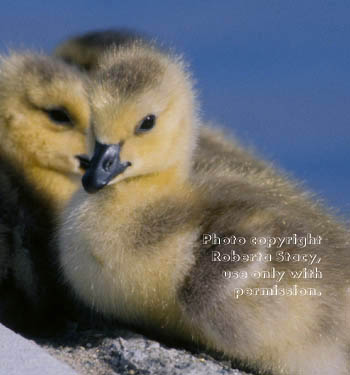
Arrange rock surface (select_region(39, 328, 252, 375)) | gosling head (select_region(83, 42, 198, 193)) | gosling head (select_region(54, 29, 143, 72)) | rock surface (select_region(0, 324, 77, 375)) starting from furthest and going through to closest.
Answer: gosling head (select_region(54, 29, 143, 72))
gosling head (select_region(83, 42, 198, 193))
rock surface (select_region(39, 328, 252, 375))
rock surface (select_region(0, 324, 77, 375))

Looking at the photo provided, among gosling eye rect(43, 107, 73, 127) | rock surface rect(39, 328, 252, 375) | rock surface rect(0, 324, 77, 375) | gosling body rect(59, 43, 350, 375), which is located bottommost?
rock surface rect(0, 324, 77, 375)

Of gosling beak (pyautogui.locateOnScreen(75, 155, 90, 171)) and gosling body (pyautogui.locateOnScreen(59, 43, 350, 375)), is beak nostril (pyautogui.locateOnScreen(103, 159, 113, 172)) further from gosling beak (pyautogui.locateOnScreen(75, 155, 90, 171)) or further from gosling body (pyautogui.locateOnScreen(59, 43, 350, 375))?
gosling beak (pyautogui.locateOnScreen(75, 155, 90, 171))

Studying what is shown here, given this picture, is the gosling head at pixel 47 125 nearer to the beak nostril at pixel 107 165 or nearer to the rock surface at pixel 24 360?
the beak nostril at pixel 107 165

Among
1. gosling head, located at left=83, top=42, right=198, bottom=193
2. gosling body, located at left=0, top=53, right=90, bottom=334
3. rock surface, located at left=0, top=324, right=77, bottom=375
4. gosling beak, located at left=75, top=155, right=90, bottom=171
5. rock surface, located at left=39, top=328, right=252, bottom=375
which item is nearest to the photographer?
rock surface, located at left=0, top=324, right=77, bottom=375

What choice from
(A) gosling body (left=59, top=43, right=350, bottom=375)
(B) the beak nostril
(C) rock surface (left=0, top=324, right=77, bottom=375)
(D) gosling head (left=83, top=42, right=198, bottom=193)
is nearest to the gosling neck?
(A) gosling body (left=59, top=43, right=350, bottom=375)

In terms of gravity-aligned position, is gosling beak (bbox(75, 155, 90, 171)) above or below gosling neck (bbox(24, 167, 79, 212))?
above

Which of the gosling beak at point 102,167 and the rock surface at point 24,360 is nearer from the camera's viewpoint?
the rock surface at point 24,360

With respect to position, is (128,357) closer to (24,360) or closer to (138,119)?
(24,360)

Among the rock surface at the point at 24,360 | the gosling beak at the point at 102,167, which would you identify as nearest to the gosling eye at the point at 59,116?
the gosling beak at the point at 102,167

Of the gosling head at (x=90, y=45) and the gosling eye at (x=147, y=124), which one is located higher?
the gosling head at (x=90, y=45)
